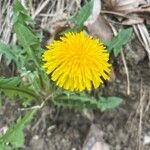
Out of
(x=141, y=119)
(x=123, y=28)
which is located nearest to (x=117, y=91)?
(x=141, y=119)

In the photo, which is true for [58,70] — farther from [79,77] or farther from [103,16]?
[103,16]

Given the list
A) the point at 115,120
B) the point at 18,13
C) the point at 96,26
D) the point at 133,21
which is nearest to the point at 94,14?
the point at 96,26

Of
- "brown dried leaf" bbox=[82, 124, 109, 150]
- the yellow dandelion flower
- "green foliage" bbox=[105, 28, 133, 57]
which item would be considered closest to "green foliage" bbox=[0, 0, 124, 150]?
"green foliage" bbox=[105, 28, 133, 57]

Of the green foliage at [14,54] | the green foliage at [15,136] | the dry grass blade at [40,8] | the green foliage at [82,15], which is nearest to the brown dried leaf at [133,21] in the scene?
the green foliage at [82,15]

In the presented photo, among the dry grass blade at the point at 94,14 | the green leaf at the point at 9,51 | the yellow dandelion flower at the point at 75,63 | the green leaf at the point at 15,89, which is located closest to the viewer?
the yellow dandelion flower at the point at 75,63

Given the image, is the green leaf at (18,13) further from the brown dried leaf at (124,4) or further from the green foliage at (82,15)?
the brown dried leaf at (124,4)
